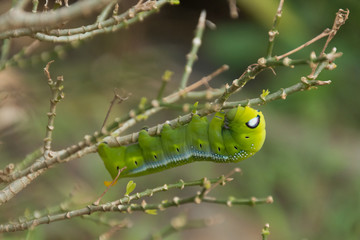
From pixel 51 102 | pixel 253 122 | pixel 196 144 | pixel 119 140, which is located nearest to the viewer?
pixel 51 102

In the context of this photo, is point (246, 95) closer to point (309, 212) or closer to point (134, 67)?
point (309, 212)

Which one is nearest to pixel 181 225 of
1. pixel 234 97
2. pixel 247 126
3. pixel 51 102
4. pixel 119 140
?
pixel 51 102

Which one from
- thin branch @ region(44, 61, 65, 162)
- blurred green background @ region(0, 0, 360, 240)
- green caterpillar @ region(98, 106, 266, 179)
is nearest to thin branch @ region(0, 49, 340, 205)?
thin branch @ region(44, 61, 65, 162)

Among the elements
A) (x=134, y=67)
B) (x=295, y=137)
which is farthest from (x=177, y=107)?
(x=295, y=137)

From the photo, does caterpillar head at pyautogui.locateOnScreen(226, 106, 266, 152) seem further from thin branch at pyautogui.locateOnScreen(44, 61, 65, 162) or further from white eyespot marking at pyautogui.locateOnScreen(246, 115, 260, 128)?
thin branch at pyautogui.locateOnScreen(44, 61, 65, 162)

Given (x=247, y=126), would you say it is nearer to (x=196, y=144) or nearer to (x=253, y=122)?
(x=253, y=122)

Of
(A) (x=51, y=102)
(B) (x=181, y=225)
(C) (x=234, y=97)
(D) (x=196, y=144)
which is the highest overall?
(C) (x=234, y=97)

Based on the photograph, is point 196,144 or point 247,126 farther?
point 196,144
